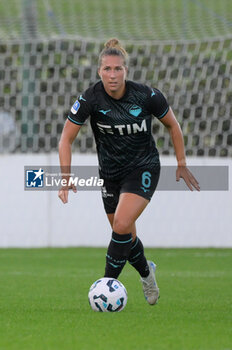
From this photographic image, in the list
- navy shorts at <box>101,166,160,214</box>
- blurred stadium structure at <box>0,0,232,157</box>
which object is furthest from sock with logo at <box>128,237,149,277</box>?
blurred stadium structure at <box>0,0,232,157</box>

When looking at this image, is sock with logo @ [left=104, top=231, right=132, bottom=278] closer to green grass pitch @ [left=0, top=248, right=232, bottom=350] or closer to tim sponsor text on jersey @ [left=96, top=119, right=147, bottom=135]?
green grass pitch @ [left=0, top=248, right=232, bottom=350]

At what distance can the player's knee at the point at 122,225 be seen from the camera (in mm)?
6270

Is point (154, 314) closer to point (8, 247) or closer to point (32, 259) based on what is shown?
point (32, 259)

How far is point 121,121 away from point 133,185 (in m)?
0.49

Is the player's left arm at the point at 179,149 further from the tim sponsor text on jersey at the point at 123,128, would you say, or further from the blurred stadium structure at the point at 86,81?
the blurred stadium structure at the point at 86,81

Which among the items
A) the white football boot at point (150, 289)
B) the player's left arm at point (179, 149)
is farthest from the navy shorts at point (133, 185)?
the white football boot at point (150, 289)

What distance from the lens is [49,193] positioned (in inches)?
554

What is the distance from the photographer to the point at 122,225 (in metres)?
6.28

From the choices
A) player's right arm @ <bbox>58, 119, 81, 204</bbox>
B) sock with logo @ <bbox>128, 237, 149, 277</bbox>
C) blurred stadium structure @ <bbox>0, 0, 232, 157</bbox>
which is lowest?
blurred stadium structure @ <bbox>0, 0, 232, 157</bbox>

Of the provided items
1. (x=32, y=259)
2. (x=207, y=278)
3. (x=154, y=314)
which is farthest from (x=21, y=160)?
(x=154, y=314)

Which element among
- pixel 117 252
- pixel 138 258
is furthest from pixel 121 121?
pixel 138 258

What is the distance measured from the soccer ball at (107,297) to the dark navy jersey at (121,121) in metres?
0.90

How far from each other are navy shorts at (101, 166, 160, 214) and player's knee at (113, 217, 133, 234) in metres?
0.27

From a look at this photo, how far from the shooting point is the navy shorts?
6.49m
